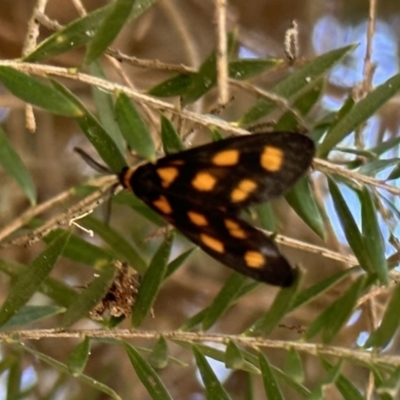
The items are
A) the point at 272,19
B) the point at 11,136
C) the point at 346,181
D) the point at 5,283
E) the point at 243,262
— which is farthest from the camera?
the point at 272,19

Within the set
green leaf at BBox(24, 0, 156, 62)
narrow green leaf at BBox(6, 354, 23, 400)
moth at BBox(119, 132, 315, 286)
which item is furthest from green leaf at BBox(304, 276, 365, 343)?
narrow green leaf at BBox(6, 354, 23, 400)

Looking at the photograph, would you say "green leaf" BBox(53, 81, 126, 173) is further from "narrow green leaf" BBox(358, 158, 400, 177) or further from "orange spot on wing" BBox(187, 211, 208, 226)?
"narrow green leaf" BBox(358, 158, 400, 177)

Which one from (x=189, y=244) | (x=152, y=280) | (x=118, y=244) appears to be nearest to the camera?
(x=152, y=280)

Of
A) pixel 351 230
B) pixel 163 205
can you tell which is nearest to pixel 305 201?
pixel 351 230

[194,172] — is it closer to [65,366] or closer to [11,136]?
[65,366]

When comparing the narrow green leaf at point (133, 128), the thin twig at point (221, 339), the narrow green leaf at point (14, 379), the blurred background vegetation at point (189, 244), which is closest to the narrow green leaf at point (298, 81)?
the blurred background vegetation at point (189, 244)

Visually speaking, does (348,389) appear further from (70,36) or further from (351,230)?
(70,36)

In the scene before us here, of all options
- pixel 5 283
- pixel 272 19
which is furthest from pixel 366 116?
pixel 272 19
